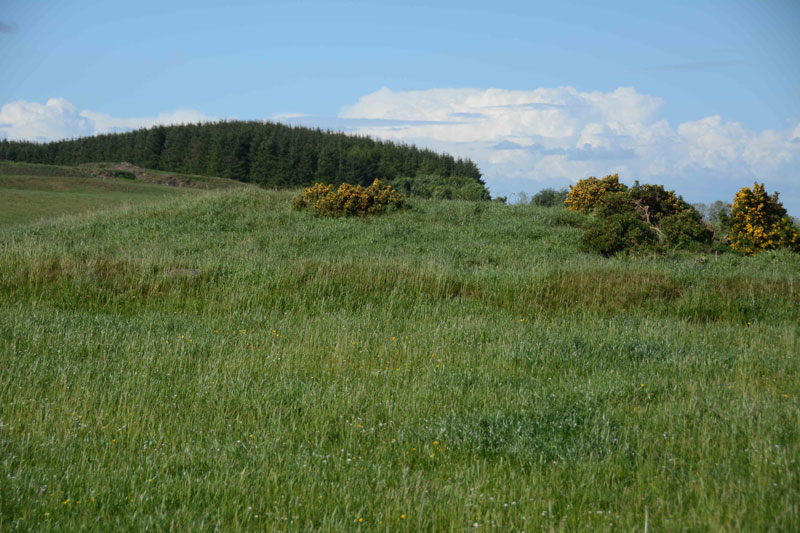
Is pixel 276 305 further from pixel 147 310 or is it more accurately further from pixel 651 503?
pixel 651 503

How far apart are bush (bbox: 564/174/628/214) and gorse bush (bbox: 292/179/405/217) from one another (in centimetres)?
789

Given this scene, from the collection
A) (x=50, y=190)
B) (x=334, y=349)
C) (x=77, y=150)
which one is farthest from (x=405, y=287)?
(x=77, y=150)

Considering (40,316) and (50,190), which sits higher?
(50,190)

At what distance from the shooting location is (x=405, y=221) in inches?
921

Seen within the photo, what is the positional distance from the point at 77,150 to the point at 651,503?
326 feet

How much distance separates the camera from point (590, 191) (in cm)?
2505

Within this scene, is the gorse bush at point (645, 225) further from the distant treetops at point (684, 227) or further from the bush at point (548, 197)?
the bush at point (548, 197)

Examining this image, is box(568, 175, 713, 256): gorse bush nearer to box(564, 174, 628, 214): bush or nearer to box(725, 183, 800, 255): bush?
box(725, 183, 800, 255): bush

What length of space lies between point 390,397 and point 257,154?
68626 mm

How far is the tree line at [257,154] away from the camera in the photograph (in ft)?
225

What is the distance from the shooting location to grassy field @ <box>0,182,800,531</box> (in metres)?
3.65

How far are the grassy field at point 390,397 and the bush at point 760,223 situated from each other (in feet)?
26.2

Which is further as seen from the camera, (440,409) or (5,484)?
(440,409)

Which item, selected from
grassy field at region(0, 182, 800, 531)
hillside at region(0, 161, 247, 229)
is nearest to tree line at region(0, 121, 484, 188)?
hillside at region(0, 161, 247, 229)
